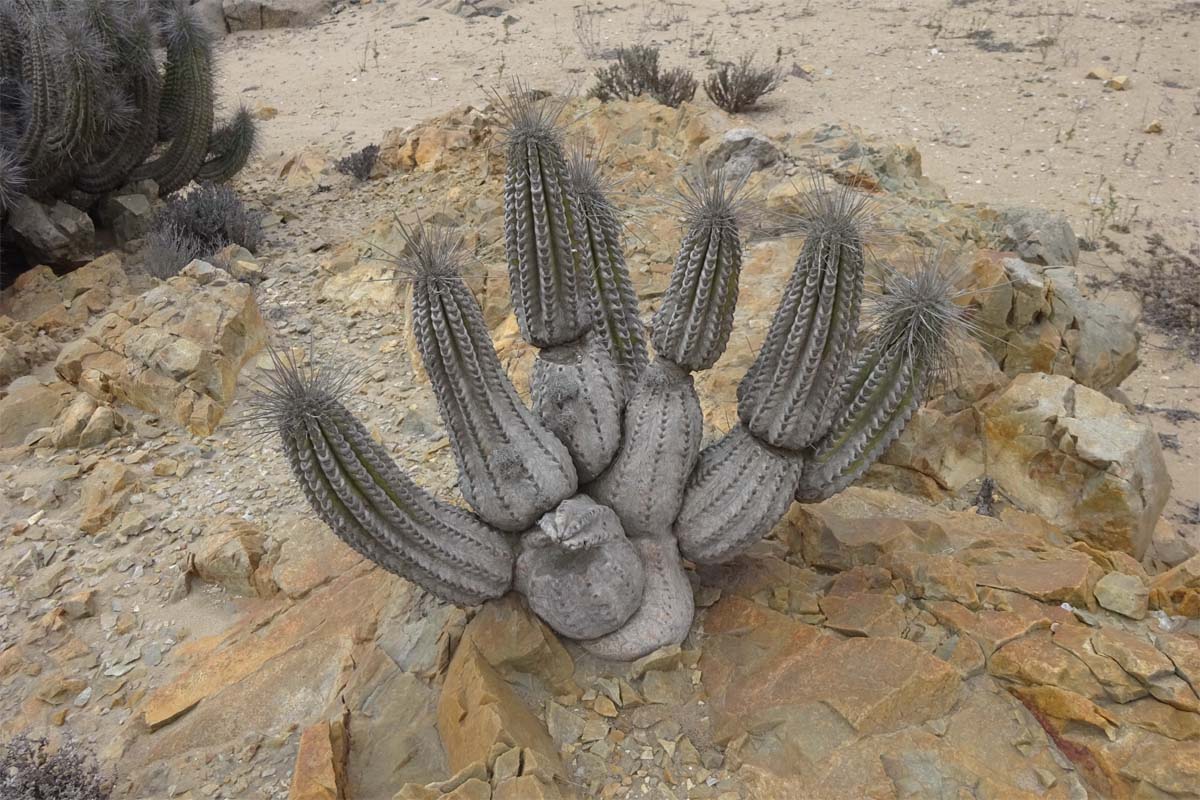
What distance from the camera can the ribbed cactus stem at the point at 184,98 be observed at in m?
8.02

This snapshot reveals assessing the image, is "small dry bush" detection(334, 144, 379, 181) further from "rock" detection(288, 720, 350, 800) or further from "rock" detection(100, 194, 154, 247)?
"rock" detection(288, 720, 350, 800)

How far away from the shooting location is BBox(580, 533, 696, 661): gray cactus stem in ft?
10.4

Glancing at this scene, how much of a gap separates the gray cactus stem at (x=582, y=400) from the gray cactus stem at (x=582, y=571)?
191mm

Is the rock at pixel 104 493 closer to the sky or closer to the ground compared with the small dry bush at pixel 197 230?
closer to the ground

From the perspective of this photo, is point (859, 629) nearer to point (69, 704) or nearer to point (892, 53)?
point (69, 704)

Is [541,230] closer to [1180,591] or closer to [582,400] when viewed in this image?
[582,400]

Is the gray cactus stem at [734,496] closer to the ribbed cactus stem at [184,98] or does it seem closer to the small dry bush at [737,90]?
the ribbed cactus stem at [184,98]

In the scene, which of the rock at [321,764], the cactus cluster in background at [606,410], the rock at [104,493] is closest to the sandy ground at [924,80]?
the cactus cluster in background at [606,410]

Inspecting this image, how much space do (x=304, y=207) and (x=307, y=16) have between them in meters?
10.4

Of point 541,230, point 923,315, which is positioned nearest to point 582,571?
point 541,230

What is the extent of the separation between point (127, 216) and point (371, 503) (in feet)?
20.4

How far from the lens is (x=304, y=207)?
854 centimetres

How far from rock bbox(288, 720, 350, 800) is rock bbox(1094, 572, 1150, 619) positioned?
2794mm

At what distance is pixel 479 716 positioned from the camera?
2799 mm
